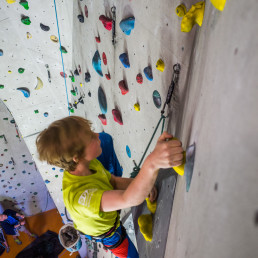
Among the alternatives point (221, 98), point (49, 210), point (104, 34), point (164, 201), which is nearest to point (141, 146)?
point (164, 201)

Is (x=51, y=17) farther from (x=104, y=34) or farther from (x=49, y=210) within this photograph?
(x=49, y=210)

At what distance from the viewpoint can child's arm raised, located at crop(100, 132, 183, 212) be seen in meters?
0.60

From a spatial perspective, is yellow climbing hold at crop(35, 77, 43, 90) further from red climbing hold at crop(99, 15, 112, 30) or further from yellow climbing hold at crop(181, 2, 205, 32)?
yellow climbing hold at crop(181, 2, 205, 32)

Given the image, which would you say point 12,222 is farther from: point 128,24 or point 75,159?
point 128,24

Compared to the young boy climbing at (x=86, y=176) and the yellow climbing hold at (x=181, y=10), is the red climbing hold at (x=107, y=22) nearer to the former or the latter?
the young boy climbing at (x=86, y=176)

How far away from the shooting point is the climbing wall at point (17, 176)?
3390 millimetres

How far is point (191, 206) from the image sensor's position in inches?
18.0

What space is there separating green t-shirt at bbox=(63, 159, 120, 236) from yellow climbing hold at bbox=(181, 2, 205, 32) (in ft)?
2.09

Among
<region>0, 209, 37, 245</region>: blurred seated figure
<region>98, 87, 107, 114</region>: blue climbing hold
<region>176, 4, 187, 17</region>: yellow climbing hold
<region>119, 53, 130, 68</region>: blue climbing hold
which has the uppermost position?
<region>176, 4, 187, 17</region>: yellow climbing hold

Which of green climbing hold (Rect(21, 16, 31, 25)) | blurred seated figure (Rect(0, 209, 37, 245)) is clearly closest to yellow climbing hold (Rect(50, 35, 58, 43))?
green climbing hold (Rect(21, 16, 31, 25))

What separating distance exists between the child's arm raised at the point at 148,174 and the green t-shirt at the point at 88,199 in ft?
0.14

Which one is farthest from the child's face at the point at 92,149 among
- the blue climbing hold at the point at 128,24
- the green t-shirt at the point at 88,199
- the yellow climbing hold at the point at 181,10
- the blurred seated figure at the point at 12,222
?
the blurred seated figure at the point at 12,222

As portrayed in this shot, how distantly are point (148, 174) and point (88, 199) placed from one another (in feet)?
1.08

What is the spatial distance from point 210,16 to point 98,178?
0.85m
